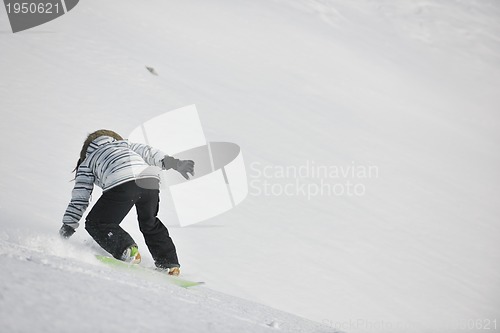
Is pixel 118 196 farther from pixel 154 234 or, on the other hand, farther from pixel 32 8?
pixel 32 8

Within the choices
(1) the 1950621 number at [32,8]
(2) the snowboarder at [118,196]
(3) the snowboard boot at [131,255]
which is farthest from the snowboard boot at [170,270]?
(1) the 1950621 number at [32,8]

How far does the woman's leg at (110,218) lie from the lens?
2.83 meters

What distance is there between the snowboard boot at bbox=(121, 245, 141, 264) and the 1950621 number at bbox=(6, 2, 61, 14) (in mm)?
7266

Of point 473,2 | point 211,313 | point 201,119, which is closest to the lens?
point 211,313

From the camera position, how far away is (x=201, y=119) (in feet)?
25.1

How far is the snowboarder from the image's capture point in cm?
284

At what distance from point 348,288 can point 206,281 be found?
1.36 metres

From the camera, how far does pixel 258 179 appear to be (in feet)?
19.6

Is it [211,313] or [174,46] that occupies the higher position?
[211,313]

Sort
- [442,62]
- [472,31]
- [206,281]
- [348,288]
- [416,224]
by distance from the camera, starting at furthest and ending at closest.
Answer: [472,31], [442,62], [416,224], [348,288], [206,281]

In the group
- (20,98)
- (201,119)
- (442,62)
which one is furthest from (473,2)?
(20,98)

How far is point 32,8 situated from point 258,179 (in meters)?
6.60

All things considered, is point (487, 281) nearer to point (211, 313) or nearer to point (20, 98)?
point (211, 313)

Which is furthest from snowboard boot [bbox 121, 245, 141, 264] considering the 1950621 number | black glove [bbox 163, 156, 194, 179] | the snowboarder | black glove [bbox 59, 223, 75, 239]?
the 1950621 number
